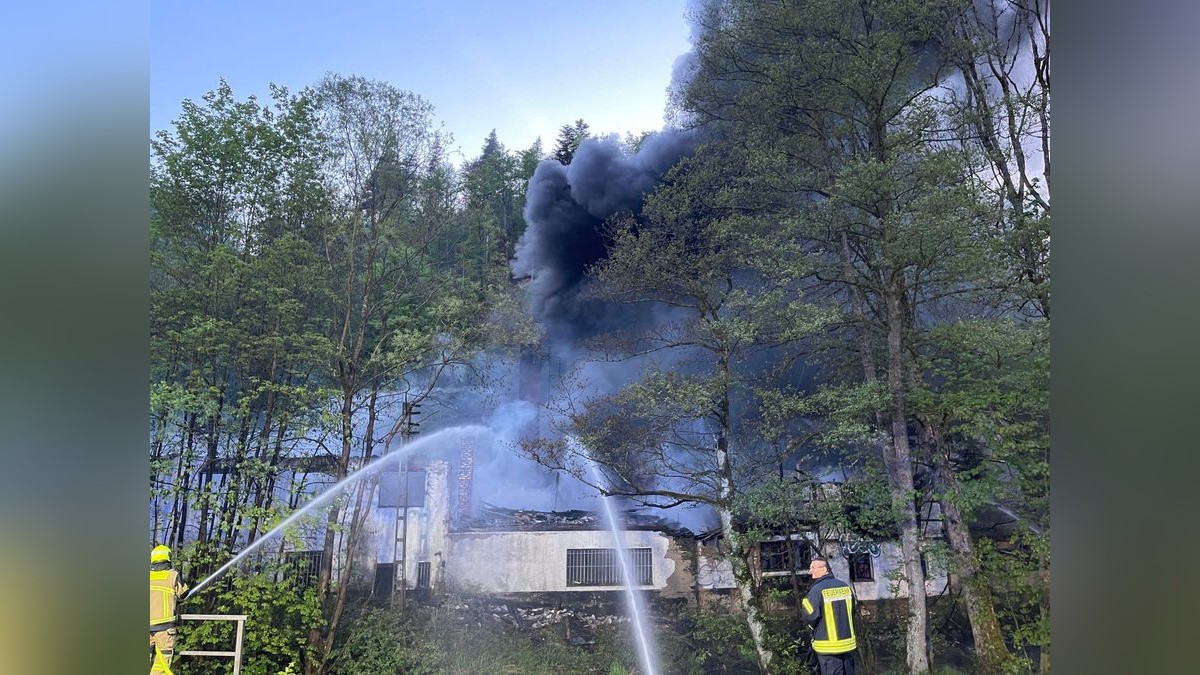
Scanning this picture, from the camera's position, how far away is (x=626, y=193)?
7.20 meters

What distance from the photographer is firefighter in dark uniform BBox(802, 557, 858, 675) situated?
556cm

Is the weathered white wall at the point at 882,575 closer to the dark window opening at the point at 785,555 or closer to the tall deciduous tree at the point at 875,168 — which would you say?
the tall deciduous tree at the point at 875,168

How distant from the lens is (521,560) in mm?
6812

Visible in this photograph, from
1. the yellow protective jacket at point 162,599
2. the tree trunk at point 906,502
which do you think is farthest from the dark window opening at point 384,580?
the tree trunk at point 906,502

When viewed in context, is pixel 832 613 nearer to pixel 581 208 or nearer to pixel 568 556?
pixel 568 556

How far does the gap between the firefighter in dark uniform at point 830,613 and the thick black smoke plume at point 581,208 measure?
10.3 feet

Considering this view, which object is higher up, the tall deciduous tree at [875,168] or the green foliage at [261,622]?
the tall deciduous tree at [875,168]

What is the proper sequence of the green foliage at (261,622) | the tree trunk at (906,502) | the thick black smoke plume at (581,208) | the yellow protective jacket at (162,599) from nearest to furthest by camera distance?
1. the yellow protective jacket at (162,599)
2. the tree trunk at (906,502)
3. the green foliage at (261,622)
4. the thick black smoke plume at (581,208)

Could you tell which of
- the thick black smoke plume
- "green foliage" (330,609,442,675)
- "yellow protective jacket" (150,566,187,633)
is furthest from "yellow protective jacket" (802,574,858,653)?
"yellow protective jacket" (150,566,187,633)

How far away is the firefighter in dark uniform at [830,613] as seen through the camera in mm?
5559

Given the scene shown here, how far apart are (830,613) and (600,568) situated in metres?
2.26

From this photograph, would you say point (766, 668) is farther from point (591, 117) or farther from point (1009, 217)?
point (591, 117)
